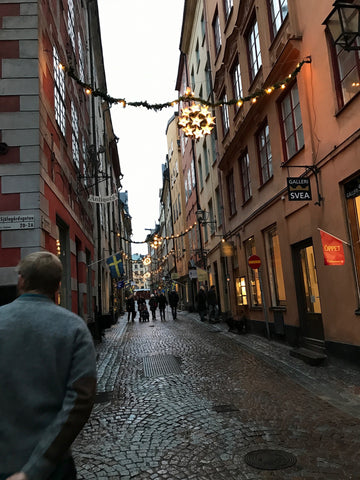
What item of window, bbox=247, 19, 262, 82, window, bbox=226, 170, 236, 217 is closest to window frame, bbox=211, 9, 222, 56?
window, bbox=247, 19, 262, 82

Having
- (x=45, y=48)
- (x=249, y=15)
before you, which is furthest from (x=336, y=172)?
(x=249, y=15)

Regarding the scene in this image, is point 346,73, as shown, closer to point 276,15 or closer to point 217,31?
point 276,15

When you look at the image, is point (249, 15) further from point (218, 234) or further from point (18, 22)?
point (218, 234)

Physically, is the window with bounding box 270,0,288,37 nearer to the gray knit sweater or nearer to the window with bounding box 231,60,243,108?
the window with bounding box 231,60,243,108

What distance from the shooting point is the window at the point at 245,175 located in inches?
619

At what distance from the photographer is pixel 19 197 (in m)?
8.63

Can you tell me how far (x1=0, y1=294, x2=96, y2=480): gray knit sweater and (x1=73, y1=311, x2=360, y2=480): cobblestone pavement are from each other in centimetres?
252

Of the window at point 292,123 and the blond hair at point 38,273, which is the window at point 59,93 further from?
the blond hair at point 38,273

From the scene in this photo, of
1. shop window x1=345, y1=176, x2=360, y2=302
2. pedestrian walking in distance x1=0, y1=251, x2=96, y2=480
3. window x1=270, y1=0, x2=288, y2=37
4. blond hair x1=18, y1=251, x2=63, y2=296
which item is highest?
window x1=270, y1=0, x2=288, y2=37

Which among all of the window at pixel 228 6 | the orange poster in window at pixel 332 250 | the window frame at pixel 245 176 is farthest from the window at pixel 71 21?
the orange poster in window at pixel 332 250

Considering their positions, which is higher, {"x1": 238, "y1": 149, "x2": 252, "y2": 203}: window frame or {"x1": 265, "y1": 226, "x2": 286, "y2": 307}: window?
{"x1": 238, "y1": 149, "x2": 252, "y2": 203}: window frame

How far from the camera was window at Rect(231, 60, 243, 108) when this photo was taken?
16023 millimetres

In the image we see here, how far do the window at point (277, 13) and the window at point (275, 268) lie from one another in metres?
5.81

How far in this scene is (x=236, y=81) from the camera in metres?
16.6
